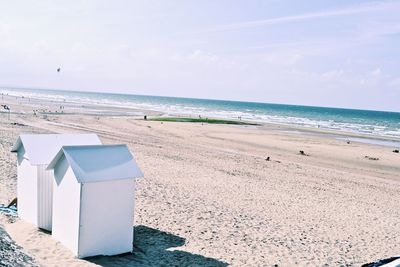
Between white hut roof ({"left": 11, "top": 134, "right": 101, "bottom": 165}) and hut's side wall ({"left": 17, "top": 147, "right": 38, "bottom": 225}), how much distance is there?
314mm

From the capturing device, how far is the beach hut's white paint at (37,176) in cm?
1019

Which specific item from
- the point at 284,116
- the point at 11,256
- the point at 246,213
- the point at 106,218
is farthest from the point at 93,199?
the point at 284,116

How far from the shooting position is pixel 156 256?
9.59 metres

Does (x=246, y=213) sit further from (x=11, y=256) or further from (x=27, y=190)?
(x=11, y=256)

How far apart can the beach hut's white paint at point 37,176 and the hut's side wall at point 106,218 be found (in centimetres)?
199

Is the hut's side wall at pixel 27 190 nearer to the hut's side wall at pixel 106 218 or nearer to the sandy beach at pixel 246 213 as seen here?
the sandy beach at pixel 246 213

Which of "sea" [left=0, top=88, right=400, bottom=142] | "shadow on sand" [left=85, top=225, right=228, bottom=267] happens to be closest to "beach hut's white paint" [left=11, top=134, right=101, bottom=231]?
"shadow on sand" [left=85, top=225, right=228, bottom=267]

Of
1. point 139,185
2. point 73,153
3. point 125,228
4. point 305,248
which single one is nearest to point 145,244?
point 125,228

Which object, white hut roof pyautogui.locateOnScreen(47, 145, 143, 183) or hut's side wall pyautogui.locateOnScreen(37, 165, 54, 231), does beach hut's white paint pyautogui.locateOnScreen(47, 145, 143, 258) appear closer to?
white hut roof pyautogui.locateOnScreen(47, 145, 143, 183)

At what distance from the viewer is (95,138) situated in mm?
11562

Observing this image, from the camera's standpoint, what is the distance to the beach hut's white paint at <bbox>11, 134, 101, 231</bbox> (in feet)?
33.4

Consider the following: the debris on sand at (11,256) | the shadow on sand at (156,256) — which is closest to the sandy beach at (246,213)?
the shadow on sand at (156,256)

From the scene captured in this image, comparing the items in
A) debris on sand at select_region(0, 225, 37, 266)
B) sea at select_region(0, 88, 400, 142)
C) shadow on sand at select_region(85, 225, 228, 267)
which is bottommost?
shadow on sand at select_region(85, 225, 228, 267)

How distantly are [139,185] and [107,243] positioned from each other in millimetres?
6700
